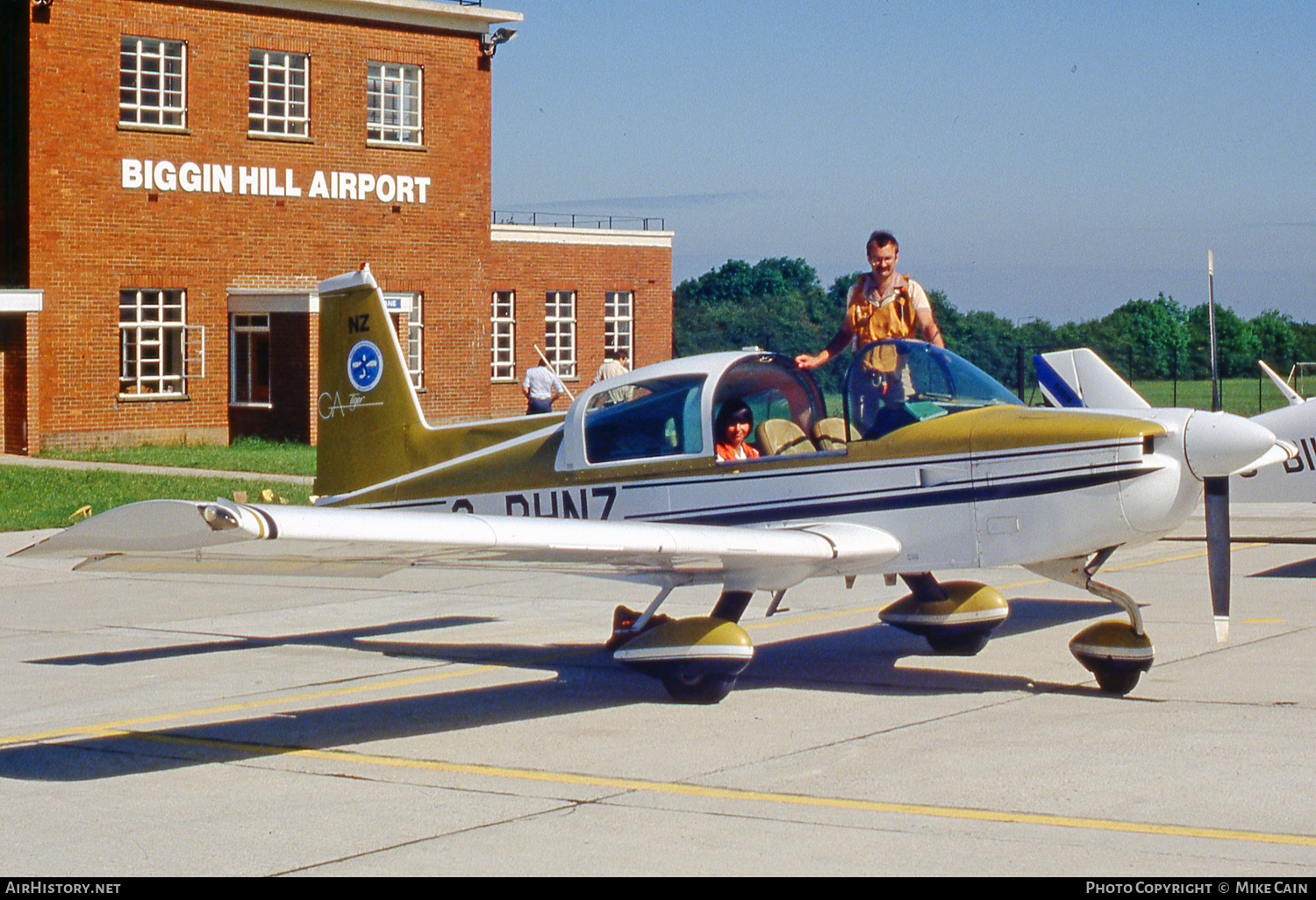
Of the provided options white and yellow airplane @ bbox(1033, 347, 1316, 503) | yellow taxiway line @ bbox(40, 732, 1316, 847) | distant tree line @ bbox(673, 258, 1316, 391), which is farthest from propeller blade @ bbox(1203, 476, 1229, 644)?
distant tree line @ bbox(673, 258, 1316, 391)

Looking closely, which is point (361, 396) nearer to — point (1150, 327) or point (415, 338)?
point (415, 338)

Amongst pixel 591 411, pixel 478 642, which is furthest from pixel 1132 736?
pixel 478 642

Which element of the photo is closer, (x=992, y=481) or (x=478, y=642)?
(x=992, y=481)

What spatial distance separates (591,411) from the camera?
9.46m

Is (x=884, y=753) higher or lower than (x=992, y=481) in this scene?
lower

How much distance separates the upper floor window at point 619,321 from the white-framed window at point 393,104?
8.86 m

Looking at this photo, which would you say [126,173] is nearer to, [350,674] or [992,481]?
[350,674]

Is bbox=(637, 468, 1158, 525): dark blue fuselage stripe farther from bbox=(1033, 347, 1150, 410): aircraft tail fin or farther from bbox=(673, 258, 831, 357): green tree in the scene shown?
bbox=(1033, 347, 1150, 410): aircraft tail fin

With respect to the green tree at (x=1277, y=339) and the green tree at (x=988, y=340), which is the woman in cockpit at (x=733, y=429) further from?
the green tree at (x=1277, y=339)

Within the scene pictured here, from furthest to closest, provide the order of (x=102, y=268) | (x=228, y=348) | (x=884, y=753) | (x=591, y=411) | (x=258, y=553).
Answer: (x=228, y=348), (x=102, y=268), (x=591, y=411), (x=258, y=553), (x=884, y=753)

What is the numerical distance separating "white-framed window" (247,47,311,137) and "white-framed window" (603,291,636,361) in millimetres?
11180

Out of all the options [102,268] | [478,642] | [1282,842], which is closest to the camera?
[1282,842]

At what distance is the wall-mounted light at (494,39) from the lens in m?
35.2
